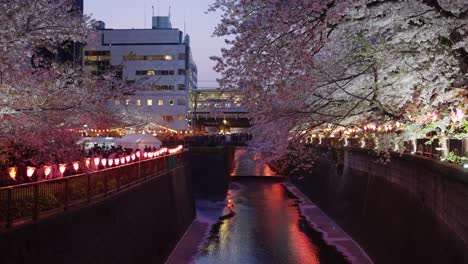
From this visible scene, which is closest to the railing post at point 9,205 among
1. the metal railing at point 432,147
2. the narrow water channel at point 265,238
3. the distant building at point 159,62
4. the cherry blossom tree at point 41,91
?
the cherry blossom tree at point 41,91

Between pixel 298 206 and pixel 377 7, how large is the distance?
1234 inches

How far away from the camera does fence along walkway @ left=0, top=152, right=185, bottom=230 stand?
9.47 m

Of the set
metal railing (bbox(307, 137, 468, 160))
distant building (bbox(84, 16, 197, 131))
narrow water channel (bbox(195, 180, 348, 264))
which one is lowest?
narrow water channel (bbox(195, 180, 348, 264))

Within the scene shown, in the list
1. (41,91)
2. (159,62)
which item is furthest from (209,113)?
(41,91)

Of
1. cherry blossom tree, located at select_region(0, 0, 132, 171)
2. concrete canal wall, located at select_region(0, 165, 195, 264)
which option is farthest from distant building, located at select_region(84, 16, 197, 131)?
cherry blossom tree, located at select_region(0, 0, 132, 171)

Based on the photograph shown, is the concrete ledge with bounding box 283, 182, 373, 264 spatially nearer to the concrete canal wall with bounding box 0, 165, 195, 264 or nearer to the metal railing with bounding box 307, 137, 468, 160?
the metal railing with bounding box 307, 137, 468, 160

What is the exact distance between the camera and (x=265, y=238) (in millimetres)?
28062

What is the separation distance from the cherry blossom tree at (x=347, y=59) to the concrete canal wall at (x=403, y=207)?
2202 millimetres

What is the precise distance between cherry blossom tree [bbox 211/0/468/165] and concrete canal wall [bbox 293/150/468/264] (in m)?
2.20

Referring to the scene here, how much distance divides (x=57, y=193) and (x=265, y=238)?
1790 centimetres

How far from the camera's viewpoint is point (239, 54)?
1130 centimetres

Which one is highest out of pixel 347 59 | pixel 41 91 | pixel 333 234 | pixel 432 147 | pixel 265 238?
pixel 347 59

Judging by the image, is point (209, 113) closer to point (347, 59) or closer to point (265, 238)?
point (265, 238)

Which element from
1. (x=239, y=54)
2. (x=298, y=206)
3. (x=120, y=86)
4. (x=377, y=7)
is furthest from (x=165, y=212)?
(x=298, y=206)
